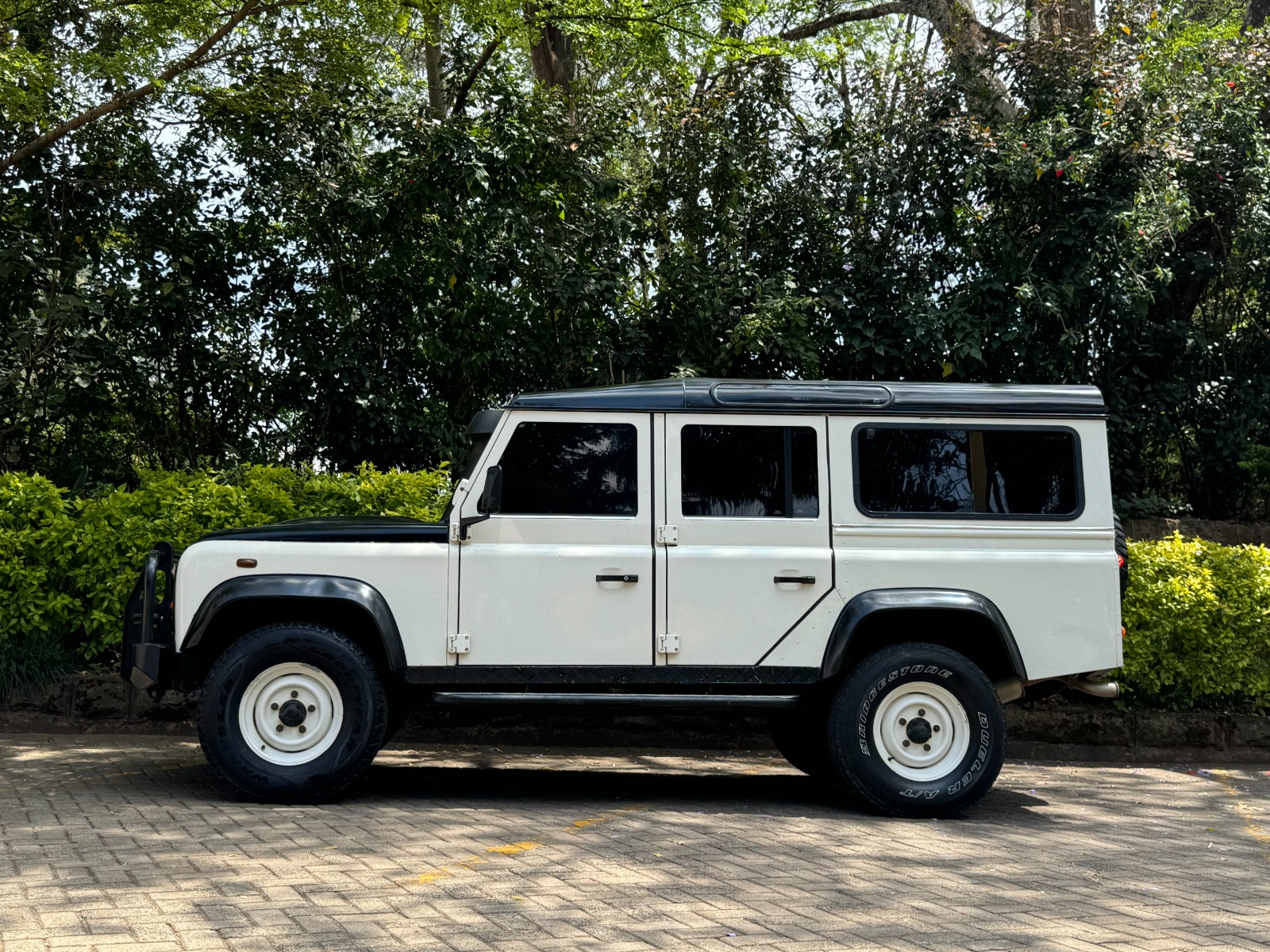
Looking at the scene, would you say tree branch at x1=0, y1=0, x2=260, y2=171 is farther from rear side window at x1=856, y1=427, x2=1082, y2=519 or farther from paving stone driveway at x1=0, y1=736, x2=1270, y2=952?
rear side window at x1=856, y1=427, x2=1082, y2=519

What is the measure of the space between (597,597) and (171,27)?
6.44m

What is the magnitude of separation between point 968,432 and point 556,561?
243 centimetres

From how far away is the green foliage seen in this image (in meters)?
9.04

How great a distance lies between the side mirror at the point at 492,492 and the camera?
6.58 meters

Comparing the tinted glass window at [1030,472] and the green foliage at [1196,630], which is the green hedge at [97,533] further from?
the green foliage at [1196,630]

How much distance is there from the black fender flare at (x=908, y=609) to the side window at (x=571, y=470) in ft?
4.24

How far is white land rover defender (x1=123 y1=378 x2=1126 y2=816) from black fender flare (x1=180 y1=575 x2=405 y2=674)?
0.02 m

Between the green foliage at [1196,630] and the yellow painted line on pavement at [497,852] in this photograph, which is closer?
the yellow painted line on pavement at [497,852]

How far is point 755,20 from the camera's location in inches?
623

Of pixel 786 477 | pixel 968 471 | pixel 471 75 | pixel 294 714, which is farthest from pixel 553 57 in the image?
pixel 294 714

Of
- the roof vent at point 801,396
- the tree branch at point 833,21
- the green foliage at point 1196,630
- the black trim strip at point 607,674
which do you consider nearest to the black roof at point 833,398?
the roof vent at point 801,396

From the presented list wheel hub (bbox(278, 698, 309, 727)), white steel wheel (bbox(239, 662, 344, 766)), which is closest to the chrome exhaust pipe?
white steel wheel (bbox(239, 662, 344, 766))

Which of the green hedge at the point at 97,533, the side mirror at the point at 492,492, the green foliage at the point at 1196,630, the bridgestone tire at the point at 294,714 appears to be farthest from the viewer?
the green foliage at the point at 1196,630

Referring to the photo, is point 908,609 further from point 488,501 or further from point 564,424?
point 488,501
